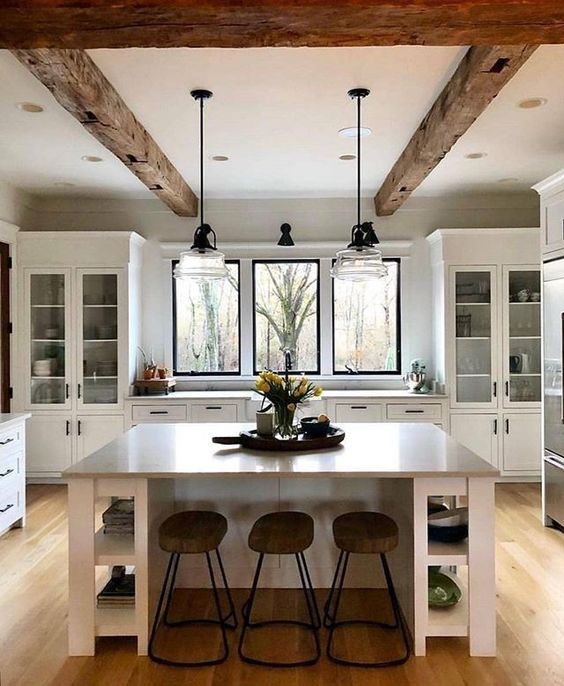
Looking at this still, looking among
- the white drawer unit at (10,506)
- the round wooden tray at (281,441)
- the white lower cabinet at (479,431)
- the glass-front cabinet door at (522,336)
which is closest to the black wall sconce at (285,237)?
the glass-front cabinet door at (522,336)

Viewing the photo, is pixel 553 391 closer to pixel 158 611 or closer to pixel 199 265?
pixel 199 265

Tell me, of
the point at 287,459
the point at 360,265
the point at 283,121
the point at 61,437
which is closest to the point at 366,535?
the point at 287,459

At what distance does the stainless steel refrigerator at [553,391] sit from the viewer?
13.8 ft

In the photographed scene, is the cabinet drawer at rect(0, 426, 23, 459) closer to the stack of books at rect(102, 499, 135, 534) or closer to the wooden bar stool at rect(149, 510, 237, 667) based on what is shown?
the stack of books at rect(102, 499, 135, 534)

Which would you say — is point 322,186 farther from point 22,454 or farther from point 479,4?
point 479,4

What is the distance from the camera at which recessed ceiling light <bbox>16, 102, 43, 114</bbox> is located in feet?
11.7

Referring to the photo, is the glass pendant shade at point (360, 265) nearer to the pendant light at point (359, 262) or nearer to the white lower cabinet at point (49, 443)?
the pendant light at point (359, 262)

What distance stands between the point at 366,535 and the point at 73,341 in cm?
385

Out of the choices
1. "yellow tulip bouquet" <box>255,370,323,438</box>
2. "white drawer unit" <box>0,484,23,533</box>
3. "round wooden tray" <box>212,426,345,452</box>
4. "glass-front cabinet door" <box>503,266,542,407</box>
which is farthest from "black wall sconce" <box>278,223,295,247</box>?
"white drawer unit" <box>0,484,23,533</box>

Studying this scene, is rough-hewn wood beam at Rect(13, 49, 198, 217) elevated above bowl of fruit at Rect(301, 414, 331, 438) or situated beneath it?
elevated above

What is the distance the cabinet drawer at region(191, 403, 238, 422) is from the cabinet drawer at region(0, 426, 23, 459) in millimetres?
1536

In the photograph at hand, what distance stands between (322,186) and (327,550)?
3.45m

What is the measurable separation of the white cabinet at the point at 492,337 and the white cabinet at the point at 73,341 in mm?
2952

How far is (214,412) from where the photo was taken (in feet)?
18.0
